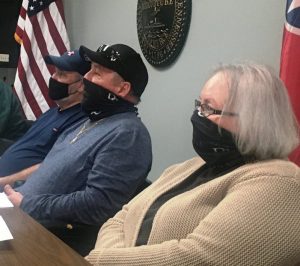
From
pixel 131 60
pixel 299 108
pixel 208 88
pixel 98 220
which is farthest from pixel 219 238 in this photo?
pixel 131 60

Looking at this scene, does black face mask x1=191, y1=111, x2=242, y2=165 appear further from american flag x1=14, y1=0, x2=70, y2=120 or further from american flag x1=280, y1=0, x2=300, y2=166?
american flag x1=14, y1=0, x2=70, y2=120

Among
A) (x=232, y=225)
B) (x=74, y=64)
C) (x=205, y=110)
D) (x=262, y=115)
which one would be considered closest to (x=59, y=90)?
(x=74, y=64)

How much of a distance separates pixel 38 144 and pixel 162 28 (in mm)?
922

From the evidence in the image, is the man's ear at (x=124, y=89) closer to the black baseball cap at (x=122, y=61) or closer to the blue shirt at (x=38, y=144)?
the black baseball cap at (x=122, y=61)

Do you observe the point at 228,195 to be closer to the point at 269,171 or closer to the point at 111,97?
the point at 269,171

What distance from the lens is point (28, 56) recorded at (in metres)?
3.49

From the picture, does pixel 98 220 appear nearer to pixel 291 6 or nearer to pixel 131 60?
pixel 131 60

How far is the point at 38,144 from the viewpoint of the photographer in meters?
2.36

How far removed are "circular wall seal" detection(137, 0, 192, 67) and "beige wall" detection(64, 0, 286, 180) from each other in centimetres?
4

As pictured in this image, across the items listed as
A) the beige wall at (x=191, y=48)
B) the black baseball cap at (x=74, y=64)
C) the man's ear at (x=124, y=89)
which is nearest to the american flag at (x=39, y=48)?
the beige wall at (x=191, y=48)

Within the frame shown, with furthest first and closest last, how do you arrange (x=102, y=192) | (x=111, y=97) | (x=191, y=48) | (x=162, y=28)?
1. (x=162, y=28)
2. (x=191, y=48)
3. (x=111, y=97)
4. (x=102, y=192)

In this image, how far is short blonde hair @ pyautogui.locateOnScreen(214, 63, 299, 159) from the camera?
1130 mm

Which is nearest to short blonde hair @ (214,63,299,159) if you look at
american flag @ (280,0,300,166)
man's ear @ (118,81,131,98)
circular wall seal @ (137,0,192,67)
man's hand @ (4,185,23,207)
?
american flag @ (280,0,300,166)

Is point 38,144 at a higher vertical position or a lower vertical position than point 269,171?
lower
